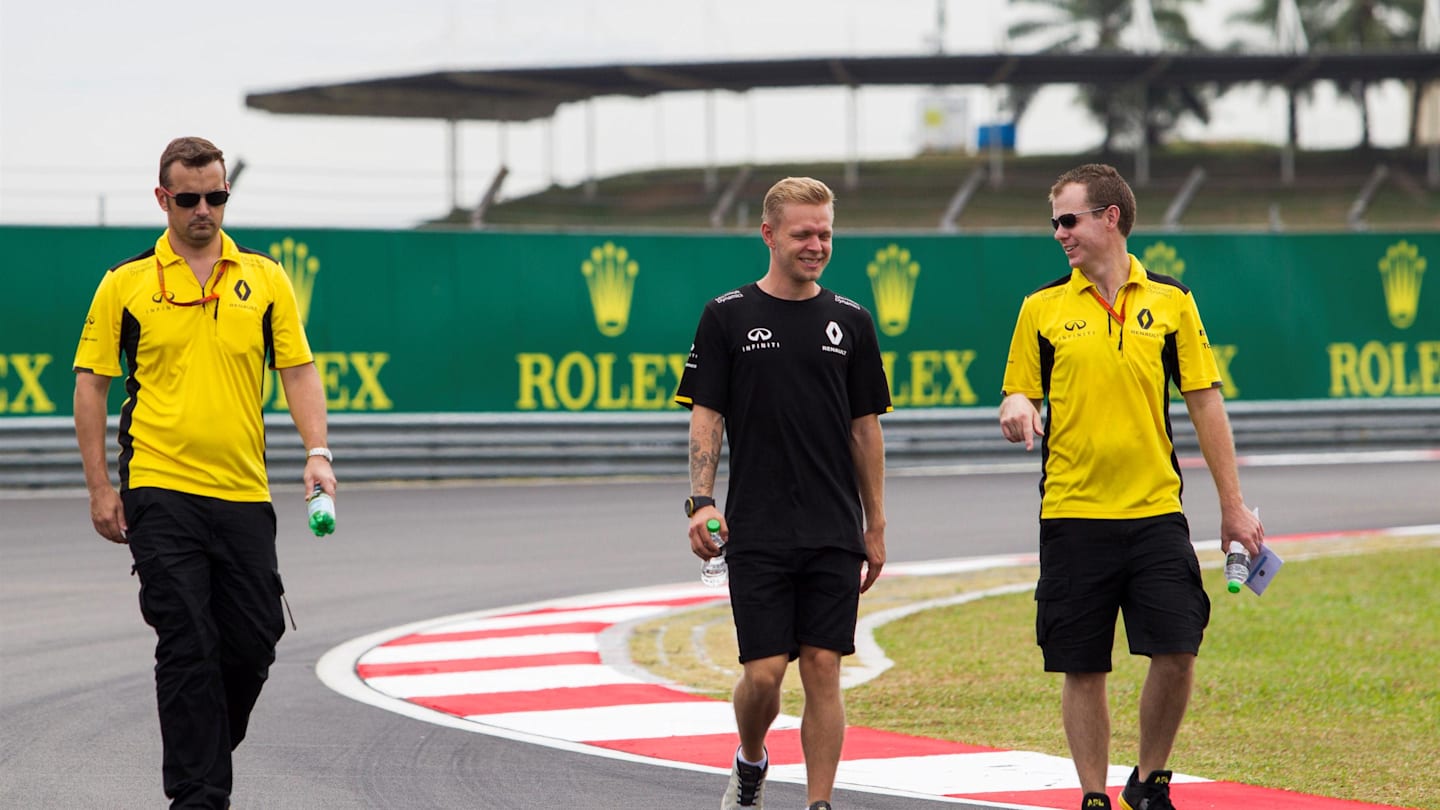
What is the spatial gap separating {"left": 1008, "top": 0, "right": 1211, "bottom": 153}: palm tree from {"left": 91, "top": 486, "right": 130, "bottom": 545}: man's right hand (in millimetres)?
62066

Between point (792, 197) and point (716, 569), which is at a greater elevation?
point (792, 197)

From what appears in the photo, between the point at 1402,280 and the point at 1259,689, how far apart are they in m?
15.2

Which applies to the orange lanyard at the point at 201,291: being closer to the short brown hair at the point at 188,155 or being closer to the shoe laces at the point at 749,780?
the short brown hair at the point at 188,155

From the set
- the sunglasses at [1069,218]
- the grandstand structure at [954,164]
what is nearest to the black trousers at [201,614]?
the sunglasses at [1069,218]

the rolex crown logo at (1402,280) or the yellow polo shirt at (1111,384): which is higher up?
the rolex crown logo at (1402,280)

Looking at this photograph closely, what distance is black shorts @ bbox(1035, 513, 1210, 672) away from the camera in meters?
5.66

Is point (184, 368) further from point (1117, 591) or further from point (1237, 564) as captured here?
point (1237, 564)

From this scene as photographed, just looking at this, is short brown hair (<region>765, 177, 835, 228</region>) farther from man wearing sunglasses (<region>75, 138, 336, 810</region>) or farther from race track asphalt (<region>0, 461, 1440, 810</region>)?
race track asphalt (<region>0, 461, 1440, 810</region>)

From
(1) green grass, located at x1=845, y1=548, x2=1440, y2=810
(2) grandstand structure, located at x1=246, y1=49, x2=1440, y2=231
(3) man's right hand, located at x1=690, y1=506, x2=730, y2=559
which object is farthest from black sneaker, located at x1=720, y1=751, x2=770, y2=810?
(2) grandstand structure, located at x1=246, y1=49, x2=1440, y2=231

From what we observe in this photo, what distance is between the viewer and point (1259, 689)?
846 centimetres

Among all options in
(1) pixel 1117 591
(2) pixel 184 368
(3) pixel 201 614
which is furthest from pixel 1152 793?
(2) pixel 184 368

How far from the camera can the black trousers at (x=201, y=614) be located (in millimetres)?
5395

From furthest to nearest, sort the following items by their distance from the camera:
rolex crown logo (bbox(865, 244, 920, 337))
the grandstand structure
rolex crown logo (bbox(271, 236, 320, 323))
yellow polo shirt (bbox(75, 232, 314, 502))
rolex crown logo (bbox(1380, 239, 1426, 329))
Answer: the grandstand structure → rolex crown logo (bbox(1380, 239, 1426, 329)) → rolex crown logo (bbox(865, 244, 920, 337)) → rolex crown logo (bbox(271, 236, 320, 323)) → yellow polo shirt (bbox(75, 232, 314, 502))

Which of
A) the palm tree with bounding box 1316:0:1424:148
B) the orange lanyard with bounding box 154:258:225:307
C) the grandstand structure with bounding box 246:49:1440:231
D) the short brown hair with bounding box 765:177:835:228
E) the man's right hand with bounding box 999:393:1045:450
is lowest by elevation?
the man's right hand with bounding box 999:393:1045:450
